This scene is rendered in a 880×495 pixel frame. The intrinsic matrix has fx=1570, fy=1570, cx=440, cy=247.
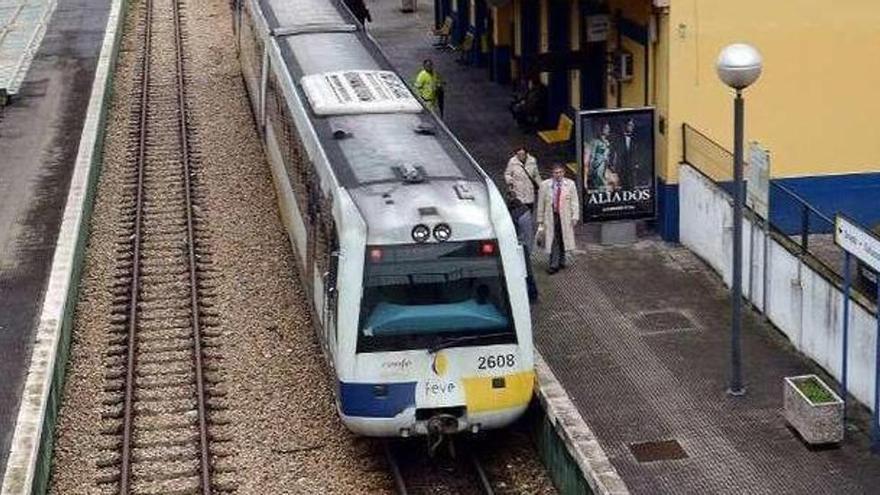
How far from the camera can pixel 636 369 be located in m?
16.1

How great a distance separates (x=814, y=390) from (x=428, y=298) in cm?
362

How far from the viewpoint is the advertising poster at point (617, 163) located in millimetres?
19844

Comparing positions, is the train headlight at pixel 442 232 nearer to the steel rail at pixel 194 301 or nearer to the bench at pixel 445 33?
the steel rail at pixel 194 301

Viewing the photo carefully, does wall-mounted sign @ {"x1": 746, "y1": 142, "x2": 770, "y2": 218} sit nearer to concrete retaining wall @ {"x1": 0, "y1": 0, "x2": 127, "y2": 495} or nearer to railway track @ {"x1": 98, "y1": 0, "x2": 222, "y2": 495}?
railway track @ {"x1": 98, "y1": 0, "x2": 222, "y2": 495}

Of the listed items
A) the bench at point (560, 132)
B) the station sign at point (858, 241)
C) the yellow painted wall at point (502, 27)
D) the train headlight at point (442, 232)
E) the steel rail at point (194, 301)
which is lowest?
the steel rail at point (194, 301)

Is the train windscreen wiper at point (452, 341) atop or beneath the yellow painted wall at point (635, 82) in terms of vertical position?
beneath

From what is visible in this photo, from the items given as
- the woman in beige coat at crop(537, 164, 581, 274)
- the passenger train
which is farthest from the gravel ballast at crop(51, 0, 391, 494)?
the woman in beige coat at crop(537, 164, 581, 274)

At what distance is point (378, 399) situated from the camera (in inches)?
542

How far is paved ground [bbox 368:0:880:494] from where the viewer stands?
13.6 m

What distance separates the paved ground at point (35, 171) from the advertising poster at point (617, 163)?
278 inches

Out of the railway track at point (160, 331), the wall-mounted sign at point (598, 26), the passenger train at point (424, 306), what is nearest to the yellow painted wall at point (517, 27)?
the railway track at point (160, 331)

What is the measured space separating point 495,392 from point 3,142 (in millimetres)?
17646

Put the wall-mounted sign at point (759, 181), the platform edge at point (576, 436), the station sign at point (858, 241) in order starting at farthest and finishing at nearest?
the wall-mounted sign at point (759, 181) < the station sign at point (858, 241) < the platform edge at point (576, 436)

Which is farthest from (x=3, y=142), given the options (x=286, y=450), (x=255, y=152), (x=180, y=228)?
(x=286, y=450)
